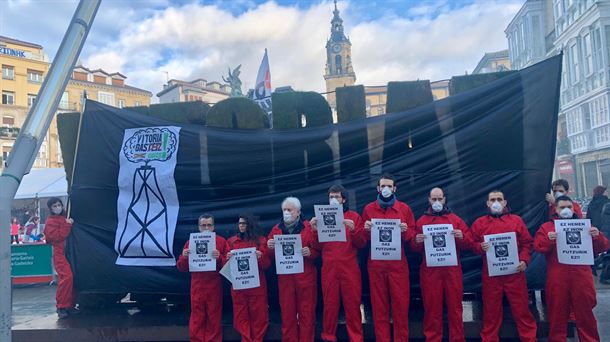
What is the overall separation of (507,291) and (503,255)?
382 mm

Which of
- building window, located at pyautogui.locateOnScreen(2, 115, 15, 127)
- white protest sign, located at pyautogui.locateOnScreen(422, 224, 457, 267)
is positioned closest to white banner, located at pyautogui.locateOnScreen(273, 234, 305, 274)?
white protest sign, located at pyautogui.locateOnScreen(422, 224, 457, 267)

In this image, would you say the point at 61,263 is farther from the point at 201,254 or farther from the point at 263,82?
the point at 263,82

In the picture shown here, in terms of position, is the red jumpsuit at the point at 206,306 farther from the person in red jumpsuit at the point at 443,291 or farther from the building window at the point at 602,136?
the building window at the point at 602,136

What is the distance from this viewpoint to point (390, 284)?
463 cm

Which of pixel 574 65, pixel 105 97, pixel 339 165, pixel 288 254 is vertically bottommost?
pixel 288 254

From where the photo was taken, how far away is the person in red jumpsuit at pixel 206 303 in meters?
4.95

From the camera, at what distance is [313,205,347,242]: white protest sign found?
4676 mm

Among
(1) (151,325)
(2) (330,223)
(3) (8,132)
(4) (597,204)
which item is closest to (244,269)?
(2) (330,223)

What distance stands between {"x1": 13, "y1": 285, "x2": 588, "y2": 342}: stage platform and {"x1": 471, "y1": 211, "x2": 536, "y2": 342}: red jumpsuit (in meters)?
0.22

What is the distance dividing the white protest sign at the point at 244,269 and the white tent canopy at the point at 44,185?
12756 millimetres

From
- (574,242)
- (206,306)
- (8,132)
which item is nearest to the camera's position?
(574,242)

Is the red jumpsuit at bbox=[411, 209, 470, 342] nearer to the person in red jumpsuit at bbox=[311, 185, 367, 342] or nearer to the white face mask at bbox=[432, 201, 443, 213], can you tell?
the white face mask at bbox=[432, 201, 443, 213]

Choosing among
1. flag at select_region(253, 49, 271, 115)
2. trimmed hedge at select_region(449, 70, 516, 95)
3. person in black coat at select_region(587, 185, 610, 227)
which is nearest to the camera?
trimmed hedge at select_region(449, 70, 516, 95)

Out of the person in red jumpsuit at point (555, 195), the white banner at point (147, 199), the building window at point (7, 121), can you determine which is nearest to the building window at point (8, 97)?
the building window at point (7, 121)
